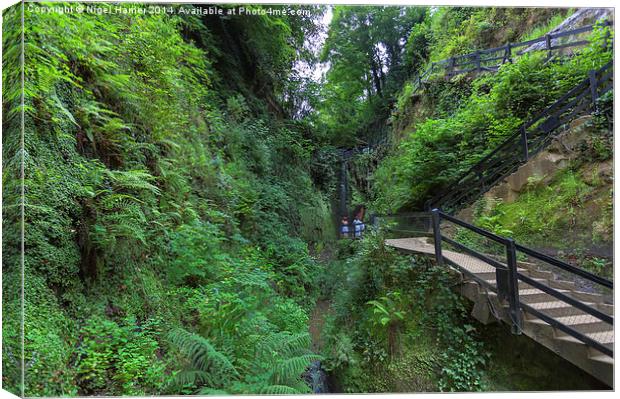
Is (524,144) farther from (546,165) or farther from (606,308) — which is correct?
(606,308)

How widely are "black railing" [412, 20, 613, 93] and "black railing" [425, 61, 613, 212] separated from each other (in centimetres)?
87

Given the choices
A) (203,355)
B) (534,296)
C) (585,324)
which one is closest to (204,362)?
(203,355)

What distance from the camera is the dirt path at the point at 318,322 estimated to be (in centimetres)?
416

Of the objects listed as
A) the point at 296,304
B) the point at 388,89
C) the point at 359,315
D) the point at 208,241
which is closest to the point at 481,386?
the point at 359,315

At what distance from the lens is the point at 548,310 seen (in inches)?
124

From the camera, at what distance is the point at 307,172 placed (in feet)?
19.6

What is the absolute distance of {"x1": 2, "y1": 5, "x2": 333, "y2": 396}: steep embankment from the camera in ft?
8.66

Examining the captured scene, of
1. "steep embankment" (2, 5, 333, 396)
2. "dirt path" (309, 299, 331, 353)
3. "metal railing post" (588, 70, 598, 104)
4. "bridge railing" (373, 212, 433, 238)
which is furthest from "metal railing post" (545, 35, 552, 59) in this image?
"dirt path" (309, 299, 331, 353)

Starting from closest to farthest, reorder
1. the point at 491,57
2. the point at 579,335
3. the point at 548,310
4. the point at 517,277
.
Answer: the point at 579,335
the point at 548,310
the point at 517,277
the point at 491,57

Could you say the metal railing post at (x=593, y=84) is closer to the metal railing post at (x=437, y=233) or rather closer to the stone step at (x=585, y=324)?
the metal railing post at (x=437, y=233)

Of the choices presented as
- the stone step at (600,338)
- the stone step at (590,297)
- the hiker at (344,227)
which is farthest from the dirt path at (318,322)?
the stone step at (590,297)

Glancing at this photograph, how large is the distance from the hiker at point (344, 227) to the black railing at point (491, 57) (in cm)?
318

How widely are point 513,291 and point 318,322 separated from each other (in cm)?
258

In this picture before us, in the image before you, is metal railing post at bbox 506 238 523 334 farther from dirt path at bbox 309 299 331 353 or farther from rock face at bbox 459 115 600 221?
dirt path at bbox 309 299 331 353
